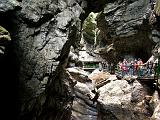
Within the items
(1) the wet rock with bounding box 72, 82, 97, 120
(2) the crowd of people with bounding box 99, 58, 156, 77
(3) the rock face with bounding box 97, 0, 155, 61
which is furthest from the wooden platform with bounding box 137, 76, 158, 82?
(3) the rock face with bounding box 97, 0, 155, 61

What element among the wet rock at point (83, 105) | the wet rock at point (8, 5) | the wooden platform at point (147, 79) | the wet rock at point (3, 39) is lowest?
the wet rock at point (83, 105)

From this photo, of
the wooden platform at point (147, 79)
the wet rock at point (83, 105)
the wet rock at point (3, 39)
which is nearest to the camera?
the wet rock at point (3, 39)

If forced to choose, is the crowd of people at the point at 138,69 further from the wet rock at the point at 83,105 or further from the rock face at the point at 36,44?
the rock face at the point at 36,44

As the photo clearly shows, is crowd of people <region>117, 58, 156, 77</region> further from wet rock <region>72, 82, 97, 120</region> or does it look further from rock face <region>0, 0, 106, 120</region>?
rock face <region>0, 0, 106, 120</region>

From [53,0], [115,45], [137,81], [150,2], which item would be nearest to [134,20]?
[150,2]

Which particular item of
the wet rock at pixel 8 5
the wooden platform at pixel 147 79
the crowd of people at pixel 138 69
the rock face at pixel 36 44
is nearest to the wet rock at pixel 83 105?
the crowd of people at pixel 138 69

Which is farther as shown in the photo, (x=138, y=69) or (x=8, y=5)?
(x=138, y=69)

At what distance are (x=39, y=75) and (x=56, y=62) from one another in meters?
1.27

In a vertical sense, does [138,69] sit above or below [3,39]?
below

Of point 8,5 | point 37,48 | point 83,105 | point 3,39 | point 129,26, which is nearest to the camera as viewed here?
point 3,39

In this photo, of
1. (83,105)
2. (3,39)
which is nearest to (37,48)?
(3,39)

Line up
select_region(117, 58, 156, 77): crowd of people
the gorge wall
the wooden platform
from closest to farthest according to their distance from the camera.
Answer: the gorge wall → the wooden platform → select_region(117, 58, 156, 77): crowd of people

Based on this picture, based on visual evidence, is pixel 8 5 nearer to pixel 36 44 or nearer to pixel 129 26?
pixel 36 44

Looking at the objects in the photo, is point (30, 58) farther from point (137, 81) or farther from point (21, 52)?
point (137, 81)
